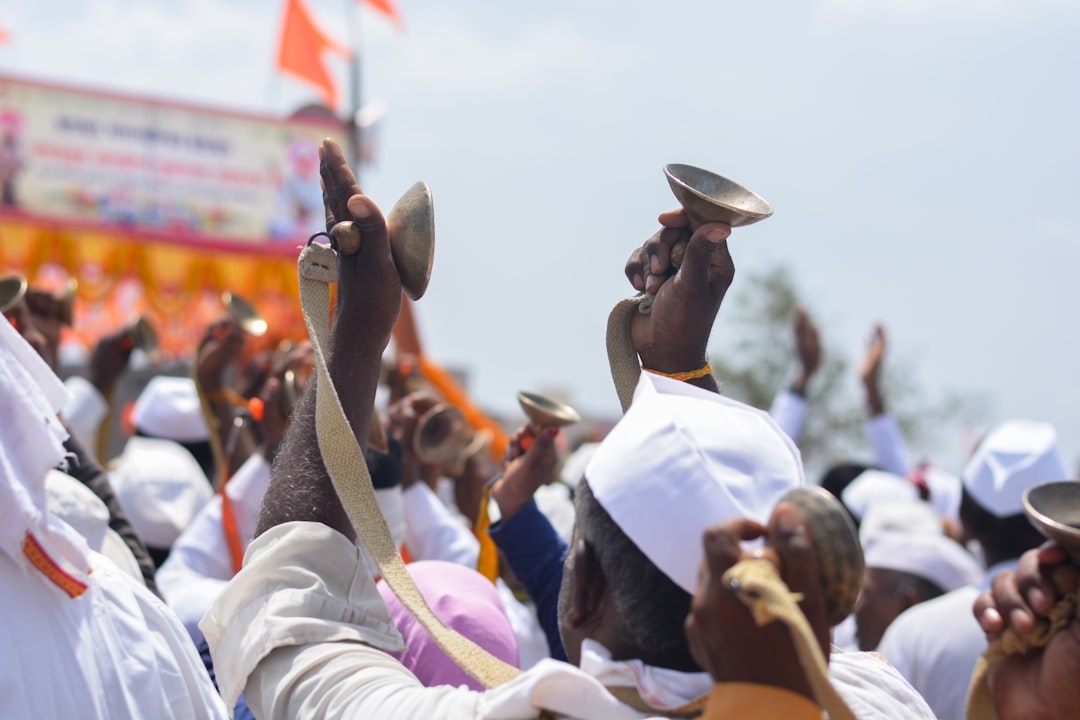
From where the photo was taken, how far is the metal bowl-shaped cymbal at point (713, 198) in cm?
234

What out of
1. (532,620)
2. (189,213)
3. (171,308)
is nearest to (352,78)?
(189,213)

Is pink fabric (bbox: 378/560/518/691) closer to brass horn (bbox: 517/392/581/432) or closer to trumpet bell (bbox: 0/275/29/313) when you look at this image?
brass horn (bbox: 517/392/581/432)

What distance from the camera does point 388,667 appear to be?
185 centimetres

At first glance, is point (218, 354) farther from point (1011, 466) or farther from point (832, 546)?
point (832, 546)

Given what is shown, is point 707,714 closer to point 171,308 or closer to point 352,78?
point 171,308

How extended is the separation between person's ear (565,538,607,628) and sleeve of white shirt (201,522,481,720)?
182 millimetres

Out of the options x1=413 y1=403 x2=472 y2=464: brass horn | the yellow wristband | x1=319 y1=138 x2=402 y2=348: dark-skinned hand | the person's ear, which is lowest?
x1=413 y1=403 x2=472 y2=464: brass horn

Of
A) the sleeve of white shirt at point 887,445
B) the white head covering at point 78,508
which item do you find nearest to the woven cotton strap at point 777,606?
the white head covering at point 78,508

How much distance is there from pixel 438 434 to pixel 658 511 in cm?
337

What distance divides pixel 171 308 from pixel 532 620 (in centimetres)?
1537

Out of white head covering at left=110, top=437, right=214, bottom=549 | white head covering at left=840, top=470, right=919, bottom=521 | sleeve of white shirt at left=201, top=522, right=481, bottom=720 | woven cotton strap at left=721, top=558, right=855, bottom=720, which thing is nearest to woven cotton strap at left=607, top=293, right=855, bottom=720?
woven cotton strap at left=721, top=558, right=855, bottom=720

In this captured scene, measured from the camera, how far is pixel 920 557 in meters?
5.59

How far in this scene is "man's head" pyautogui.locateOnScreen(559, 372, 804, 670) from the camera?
5.49 ft

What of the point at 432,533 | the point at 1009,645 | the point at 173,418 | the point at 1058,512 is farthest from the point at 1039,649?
the point at 173,418
